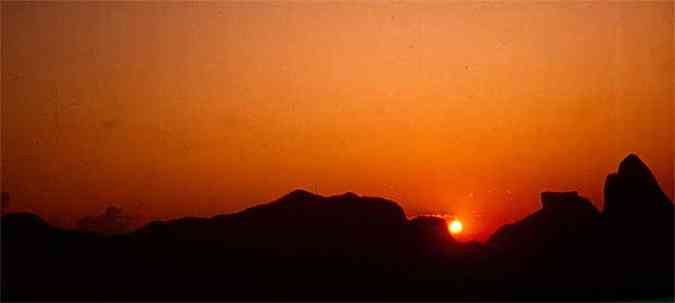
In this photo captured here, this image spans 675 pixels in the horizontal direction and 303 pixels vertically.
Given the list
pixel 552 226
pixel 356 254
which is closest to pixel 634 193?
pixel 552 226

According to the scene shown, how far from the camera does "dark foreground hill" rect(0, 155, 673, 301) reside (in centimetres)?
2534

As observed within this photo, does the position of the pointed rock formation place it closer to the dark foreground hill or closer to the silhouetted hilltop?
the dark foreground hill

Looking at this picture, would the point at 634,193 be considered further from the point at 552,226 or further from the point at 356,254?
the point at 356,254

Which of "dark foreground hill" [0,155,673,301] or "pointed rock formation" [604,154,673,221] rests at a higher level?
"pointed rock formation" [604,154,673,221]

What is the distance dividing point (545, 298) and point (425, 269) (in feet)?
25.5

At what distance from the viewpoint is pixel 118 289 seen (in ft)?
83.8

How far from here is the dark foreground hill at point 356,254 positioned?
25.3 meters

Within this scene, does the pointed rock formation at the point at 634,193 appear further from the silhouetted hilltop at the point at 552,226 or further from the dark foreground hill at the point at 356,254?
the silhouetted hilltop at the point at 552,226

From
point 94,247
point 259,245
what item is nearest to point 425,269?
point 259,245

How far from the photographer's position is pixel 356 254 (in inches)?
1318

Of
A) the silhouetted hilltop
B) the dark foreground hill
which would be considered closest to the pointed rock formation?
the dark foreground hill

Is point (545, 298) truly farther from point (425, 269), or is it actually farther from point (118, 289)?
point (118, 289)

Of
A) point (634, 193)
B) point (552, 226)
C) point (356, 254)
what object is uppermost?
point (634, 193)

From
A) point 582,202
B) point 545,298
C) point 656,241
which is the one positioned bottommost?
point 545,298
